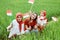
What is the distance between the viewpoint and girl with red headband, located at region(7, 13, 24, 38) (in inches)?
67.8

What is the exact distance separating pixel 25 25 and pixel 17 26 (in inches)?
2.0

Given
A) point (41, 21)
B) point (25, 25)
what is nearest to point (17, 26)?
point (25, 25)

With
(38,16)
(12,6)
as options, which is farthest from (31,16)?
(12,6)

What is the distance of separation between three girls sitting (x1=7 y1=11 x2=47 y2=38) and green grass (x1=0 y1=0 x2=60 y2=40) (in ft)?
0.11

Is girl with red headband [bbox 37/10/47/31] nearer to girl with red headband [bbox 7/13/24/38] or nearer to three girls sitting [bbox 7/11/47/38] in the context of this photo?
three girls sitting [bbox 7/11/47/38]

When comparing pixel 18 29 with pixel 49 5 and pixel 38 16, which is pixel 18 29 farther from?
pixel 49 5

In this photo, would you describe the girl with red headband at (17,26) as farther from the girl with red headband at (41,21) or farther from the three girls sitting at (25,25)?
the girl with red headband at (41,21)

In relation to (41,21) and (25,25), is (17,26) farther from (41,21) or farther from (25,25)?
(41,21)

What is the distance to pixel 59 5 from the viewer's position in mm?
1848

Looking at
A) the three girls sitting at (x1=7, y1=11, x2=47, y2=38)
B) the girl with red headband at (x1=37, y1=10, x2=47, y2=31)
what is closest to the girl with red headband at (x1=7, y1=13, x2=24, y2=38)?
the three girls sitting at (x1=7, y1=11, x2=47, y2=38)

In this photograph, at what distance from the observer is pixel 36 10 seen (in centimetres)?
178

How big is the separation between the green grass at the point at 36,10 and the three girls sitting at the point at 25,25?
1.3 inches

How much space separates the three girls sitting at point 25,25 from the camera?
1.72 metres

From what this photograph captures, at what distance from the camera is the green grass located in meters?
1.71
